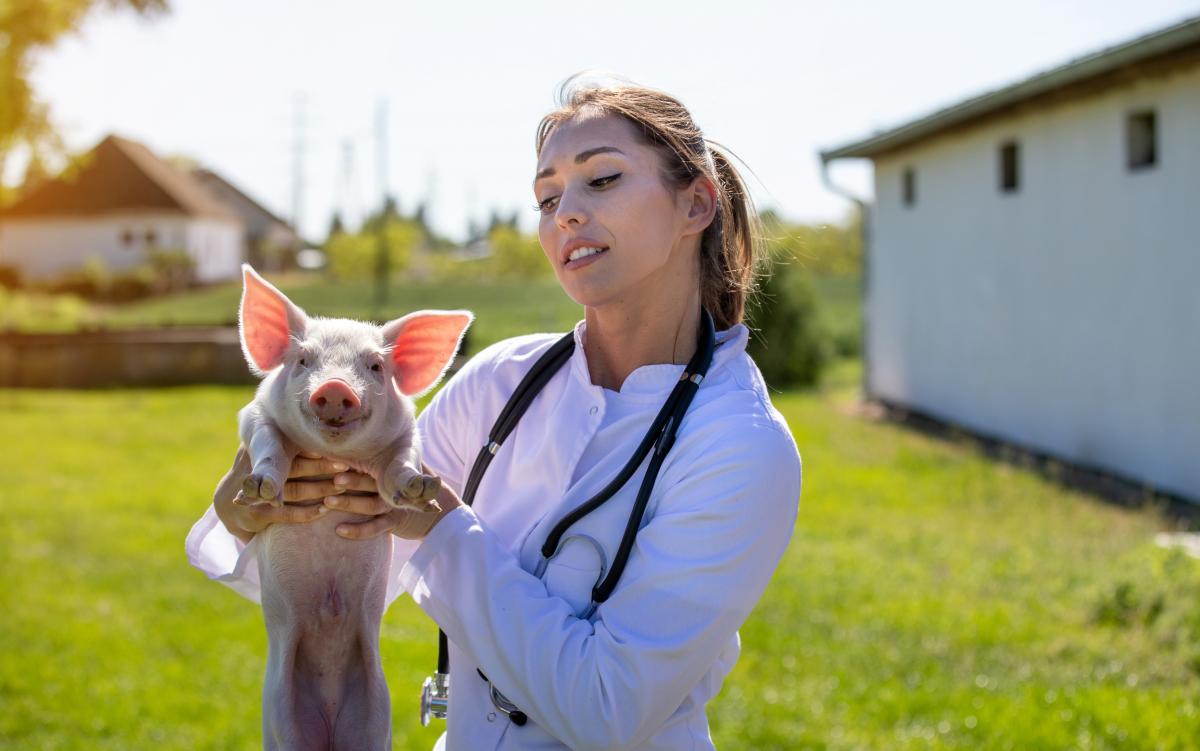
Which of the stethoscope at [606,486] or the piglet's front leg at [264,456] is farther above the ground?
the piglet's front leg at [264,456]

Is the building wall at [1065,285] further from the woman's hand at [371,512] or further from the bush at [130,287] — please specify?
the bush at [130,287]

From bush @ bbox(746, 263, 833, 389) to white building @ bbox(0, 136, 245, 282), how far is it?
88.5 feet

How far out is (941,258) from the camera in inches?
699

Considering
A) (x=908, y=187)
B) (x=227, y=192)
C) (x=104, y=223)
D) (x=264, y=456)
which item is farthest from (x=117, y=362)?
(x=227, y=192)

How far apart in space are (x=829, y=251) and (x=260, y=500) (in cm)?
5262

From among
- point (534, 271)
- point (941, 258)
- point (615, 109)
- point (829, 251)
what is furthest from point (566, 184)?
point (829, 251)

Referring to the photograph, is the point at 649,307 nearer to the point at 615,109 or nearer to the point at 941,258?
the point at 615,109

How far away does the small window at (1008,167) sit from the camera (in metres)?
15.7

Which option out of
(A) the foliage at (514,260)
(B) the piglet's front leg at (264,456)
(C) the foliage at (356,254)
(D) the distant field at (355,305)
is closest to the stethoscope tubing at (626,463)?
(B) the piglet's front leg at (264,456)

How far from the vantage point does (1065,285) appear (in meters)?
13.9

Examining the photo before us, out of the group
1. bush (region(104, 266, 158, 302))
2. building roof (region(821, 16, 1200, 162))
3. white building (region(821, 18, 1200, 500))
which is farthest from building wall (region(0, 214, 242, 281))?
building roof (region(821, 16, 1200, 162))

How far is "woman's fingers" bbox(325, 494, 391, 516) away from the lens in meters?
2.31

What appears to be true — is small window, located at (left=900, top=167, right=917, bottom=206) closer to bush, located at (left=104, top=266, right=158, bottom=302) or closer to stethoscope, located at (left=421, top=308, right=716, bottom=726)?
stethoscope, located at (left=421, top=308, right=716, bottom=726)

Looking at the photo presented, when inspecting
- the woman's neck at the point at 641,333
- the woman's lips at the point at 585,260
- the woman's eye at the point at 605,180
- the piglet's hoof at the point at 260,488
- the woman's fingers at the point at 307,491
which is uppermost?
the woman's eye at the point at 605,180
